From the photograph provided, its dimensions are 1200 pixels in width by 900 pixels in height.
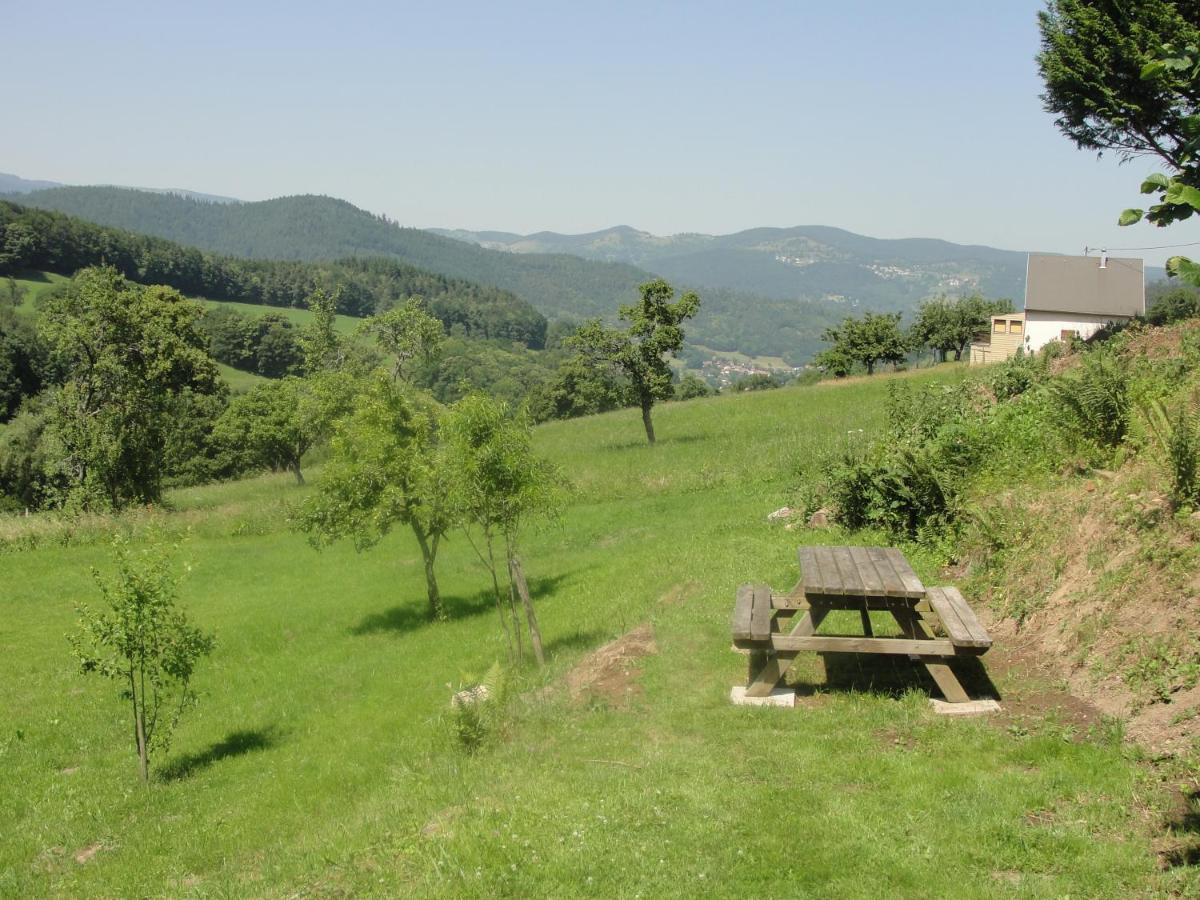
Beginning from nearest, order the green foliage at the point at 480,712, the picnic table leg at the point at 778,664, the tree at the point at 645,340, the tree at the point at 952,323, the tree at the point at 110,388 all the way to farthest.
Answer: the picnic table leg at the point at 778,664
the green foliage at the point at 480,712
the tree at the point at 110,388
the tree at the point at 645,340
the tree at the point at 952,323

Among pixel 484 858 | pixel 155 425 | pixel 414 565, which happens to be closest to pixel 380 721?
pixel 484 858

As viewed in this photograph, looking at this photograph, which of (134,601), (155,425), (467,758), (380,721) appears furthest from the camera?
(155,425)

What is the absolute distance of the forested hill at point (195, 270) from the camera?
119250 mm

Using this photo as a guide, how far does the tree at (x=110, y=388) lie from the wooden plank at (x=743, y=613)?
1368 inches

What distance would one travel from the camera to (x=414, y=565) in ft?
88.1

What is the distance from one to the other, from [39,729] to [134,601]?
5406 mm

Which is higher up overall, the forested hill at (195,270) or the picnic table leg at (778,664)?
the forested hill at (195,270)

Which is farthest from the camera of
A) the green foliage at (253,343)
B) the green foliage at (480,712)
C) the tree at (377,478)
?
the green foliage at (253,343)

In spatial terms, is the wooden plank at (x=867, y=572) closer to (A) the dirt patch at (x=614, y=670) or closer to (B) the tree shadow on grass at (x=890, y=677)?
(B) the tree shadow on grass at (x=890, y=677)

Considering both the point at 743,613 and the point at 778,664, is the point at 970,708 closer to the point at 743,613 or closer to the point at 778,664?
the point at 778,664

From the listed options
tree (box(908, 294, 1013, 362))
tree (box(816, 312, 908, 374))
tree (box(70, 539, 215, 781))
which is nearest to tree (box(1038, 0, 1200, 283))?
tree (box(70, 539, 215, 781))

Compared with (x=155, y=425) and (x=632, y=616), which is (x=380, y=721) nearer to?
(x=632, y=616)

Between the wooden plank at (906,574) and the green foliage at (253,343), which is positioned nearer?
the wooden plank at (906,574)

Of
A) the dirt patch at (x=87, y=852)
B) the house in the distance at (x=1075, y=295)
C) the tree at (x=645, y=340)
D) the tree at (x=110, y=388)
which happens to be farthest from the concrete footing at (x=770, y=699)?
the house in the distance at (x=1075, y=295)
